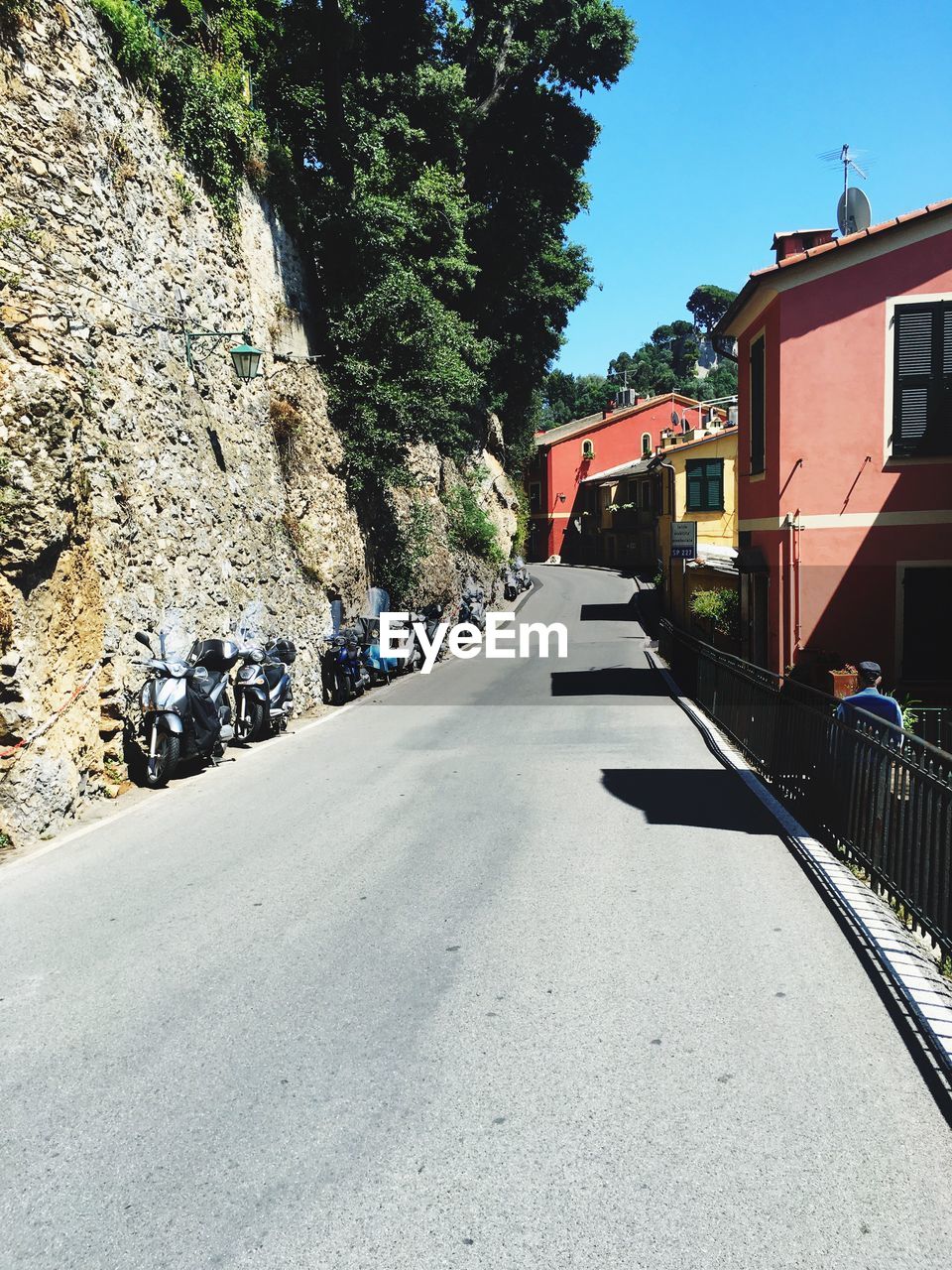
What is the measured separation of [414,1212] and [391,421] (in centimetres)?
1984

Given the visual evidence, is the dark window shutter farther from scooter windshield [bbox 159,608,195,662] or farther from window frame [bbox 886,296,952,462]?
scooter windshield [bbox 159,608,195,662]

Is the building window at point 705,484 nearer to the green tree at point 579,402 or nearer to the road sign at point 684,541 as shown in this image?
the road sign at point 684,541

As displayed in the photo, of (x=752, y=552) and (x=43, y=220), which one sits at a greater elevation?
(x=43, y=220)

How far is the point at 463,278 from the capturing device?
31.4 m

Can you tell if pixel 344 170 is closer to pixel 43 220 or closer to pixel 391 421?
pixel 391 421

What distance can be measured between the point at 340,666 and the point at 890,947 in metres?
12.9

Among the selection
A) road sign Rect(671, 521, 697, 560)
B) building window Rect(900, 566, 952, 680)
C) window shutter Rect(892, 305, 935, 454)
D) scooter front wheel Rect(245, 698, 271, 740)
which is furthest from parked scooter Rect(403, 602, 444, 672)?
window shutter Rect(892, 305, 935, 454)

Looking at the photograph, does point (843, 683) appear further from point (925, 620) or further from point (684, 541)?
point (684, 541)

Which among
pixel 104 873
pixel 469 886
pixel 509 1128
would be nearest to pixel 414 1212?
pixel 509 1128

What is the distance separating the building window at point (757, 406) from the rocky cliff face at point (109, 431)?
27.3 ft

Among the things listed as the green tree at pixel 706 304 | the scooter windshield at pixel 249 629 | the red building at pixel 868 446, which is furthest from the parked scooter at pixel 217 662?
the green tree at pixel 706 304

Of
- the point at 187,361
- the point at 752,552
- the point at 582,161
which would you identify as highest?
the point at 582,161

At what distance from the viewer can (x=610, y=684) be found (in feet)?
63.0

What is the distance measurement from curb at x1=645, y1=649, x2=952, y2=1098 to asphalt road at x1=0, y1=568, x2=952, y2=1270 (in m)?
0.17
